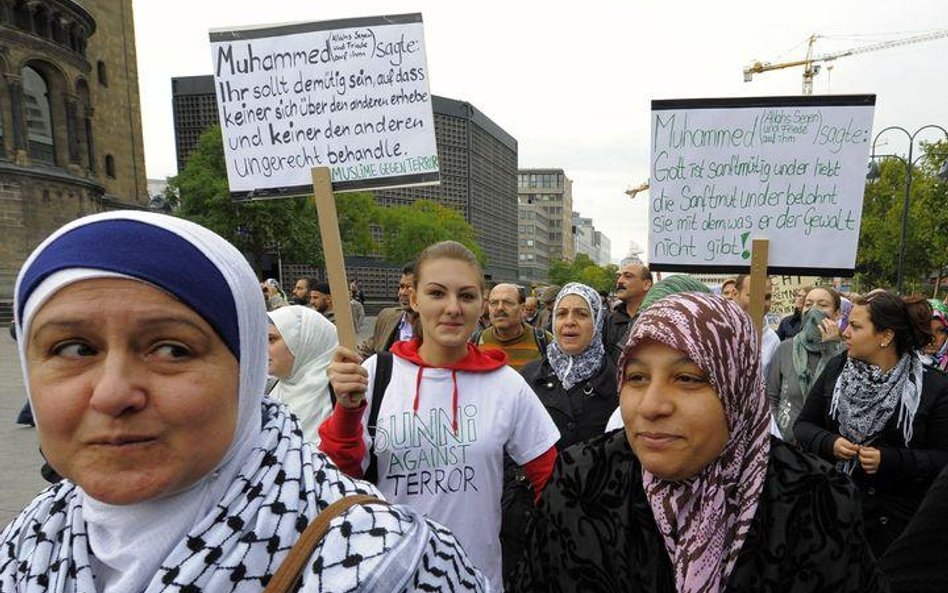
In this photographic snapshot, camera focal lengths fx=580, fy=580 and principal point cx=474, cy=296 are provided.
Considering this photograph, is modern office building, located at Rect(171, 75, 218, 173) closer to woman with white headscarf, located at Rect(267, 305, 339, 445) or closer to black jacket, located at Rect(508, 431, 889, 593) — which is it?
woman with white headscarf, located at Rect(267, 305, 339, 445)

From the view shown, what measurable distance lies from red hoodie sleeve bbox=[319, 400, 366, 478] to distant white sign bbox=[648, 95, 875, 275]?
5.16ft

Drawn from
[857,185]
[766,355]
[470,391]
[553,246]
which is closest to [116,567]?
[470,391]

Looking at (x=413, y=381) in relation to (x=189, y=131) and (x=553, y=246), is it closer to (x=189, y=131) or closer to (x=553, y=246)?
(x=189, y=131)

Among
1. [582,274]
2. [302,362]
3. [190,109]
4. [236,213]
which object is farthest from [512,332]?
[582,274]

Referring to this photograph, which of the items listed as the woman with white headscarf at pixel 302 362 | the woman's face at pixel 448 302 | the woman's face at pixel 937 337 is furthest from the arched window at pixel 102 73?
the woman's face at pixel 937 337

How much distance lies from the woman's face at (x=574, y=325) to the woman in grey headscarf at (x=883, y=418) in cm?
130

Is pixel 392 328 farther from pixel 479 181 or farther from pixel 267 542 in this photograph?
pixel 479 181

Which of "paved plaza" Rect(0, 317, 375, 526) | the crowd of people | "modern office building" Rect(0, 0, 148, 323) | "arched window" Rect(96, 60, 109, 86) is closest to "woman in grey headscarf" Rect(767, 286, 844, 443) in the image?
the crowd of people

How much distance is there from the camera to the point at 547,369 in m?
3.53

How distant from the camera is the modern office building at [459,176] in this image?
5253cm

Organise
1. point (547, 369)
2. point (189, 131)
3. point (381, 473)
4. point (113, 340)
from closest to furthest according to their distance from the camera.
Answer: point (113, 340)
point (381, 473)
point (547, 369)
point (189, 131)

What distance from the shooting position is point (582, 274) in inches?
4008

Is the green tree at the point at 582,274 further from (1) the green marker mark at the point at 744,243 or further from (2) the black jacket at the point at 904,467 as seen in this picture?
(1) the green marker mark at the point at 744,243

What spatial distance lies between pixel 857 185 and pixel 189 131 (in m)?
59.2
